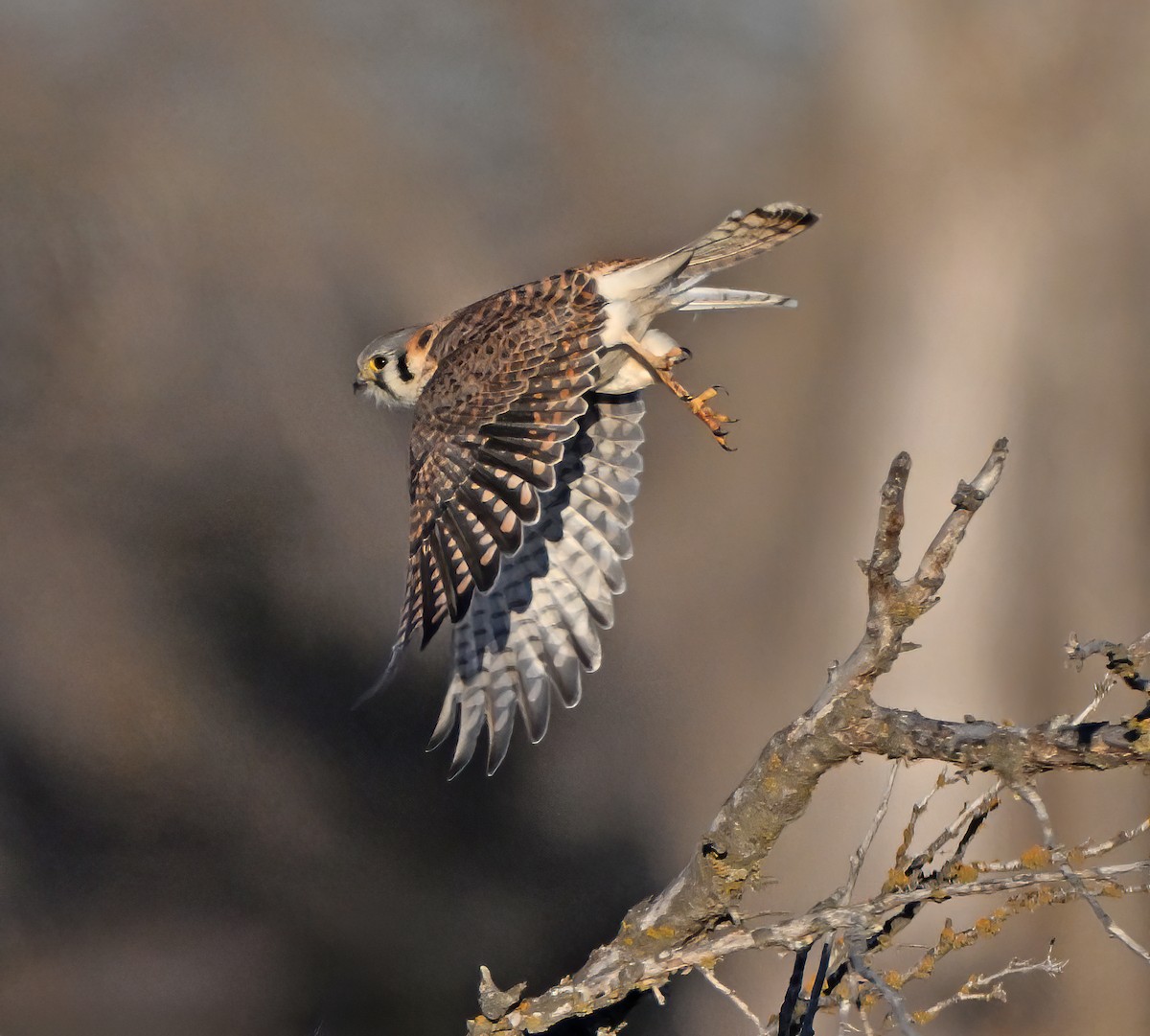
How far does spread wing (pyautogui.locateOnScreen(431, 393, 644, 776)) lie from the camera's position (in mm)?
1759

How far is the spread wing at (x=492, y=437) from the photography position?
135cm

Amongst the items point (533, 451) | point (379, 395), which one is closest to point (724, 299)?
point (533, 451)

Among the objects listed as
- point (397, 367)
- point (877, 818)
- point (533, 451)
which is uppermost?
point (397, 367)

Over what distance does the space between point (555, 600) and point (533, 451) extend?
49cm

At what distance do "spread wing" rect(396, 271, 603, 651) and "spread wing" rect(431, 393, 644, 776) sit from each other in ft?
0.95

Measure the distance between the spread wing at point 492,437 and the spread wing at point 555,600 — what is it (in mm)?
291

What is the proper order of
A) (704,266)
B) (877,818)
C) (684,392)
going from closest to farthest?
(877,818) < (684,392) < (704,266)

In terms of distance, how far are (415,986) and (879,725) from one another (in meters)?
2.76

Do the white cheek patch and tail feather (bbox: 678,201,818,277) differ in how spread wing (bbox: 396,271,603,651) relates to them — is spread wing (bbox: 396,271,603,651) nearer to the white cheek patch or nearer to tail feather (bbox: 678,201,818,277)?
tail feather (bbox: 678,201,818,277)

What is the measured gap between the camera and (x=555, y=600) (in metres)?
1.83

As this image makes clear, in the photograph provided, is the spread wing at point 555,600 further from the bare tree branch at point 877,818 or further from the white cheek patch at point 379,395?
the bare tree branch at point 877,818

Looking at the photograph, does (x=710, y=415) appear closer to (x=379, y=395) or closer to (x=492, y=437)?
(x=492, y=437)

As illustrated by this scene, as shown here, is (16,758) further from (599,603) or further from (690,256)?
(690,256)

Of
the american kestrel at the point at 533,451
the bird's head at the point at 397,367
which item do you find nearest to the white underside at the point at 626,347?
the american kestrel at the point at 533,451
